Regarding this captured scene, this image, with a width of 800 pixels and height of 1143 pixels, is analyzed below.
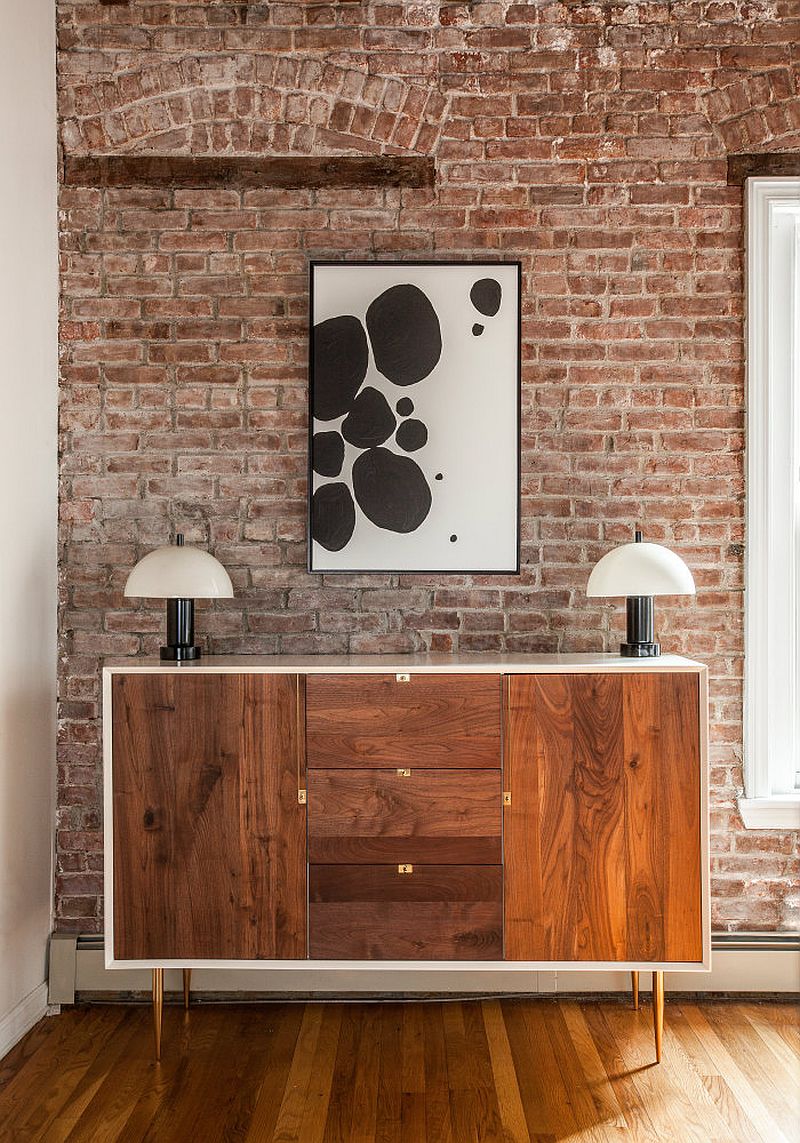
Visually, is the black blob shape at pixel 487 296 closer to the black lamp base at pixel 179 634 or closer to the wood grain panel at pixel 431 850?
the black lamp base at pixel 179 634

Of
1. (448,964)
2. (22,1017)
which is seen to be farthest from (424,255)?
(22,1017)

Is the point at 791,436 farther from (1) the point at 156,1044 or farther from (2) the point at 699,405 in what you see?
(1) the point at 156,1044

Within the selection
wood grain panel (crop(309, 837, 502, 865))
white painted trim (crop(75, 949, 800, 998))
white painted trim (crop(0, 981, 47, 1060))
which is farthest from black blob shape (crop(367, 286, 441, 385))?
white painted trim (crop(0, 981, 47, 1060))

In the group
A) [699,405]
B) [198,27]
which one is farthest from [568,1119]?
[198,27]

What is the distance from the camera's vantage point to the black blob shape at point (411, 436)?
9.73ft

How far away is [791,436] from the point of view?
9.84ft

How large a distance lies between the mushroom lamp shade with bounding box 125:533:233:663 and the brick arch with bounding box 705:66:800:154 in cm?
218

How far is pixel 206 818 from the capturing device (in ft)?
8.35

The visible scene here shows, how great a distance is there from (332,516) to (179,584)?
0.58 meters

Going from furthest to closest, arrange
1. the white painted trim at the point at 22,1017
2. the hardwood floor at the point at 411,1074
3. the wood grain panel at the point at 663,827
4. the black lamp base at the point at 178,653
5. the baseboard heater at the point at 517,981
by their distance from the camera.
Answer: the baseboard heater at the point at 517,981 → the black lamp base at the point at 178,653 → the white painted trim at the point at 22,1017 → the wood grain panel at the point at 663,827 → the hardwood floor at the point at 411,1074

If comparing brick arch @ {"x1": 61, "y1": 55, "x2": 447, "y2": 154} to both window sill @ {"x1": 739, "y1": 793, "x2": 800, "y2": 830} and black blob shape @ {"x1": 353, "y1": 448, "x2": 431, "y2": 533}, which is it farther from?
window sill @ {"x1": 739, "y1": 793, "x2": 800, "y2": 830}

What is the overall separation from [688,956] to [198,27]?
3258mm

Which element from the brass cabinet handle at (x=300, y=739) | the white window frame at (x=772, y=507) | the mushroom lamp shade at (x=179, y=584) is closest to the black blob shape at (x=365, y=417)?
the mushroom lamp shade at (x=179, y=584)

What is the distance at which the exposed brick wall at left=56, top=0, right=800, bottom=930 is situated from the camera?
9.71 feet
